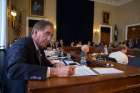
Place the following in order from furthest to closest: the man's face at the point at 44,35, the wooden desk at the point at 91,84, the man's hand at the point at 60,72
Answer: the man's face at the point at 44,35
the man's hand at the point at 60,72
the wooden desk at the point at 91,84

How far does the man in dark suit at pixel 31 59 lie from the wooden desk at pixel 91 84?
0.22ft

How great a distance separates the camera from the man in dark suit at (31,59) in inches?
47.2

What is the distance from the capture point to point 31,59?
4.53 ft

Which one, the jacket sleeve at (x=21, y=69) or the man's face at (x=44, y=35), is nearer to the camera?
the jacket sleeve at (x=21, y=69)

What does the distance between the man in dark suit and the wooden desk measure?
0.22ft

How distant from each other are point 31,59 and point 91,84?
46cm

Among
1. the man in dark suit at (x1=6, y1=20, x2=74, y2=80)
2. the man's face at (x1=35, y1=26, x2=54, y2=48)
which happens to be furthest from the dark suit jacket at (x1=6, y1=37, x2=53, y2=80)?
the man's face at (x1=35, y1=26, x2=54, y2=48)

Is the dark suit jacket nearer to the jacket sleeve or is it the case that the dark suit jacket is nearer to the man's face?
the jacket sleeve

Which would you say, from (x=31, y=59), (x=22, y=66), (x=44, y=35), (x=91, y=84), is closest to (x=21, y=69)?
(x=22, y=66)

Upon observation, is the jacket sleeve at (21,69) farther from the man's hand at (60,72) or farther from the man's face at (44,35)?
the man's face at (44,35)

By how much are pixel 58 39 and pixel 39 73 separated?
9648mm

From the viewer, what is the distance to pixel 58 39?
1084 cm

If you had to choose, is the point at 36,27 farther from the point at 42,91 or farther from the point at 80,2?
the point at 80,2

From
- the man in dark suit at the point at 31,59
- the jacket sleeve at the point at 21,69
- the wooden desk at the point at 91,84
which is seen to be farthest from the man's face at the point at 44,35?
the wooden desk at the point at 91,84
